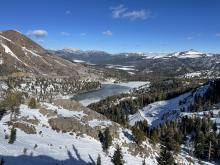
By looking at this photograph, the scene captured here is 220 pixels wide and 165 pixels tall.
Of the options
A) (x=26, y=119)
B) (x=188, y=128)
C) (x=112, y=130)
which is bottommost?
(x=188, y=128)

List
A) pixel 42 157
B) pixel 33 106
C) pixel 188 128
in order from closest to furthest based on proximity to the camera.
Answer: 1. pixel 42 157
2. pixel 33 106
3. pixel 188 128

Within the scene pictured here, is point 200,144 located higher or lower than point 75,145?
lower

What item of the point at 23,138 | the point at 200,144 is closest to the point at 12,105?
the point at 23,138

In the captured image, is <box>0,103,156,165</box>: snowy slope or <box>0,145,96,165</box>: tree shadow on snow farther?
<box>0,103,156,165</box>: snowy slope

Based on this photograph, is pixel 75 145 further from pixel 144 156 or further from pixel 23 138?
pixel 144 156

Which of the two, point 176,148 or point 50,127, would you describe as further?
point 176,148

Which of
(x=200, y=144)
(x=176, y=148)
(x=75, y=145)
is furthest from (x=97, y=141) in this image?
(x=200, y=144)

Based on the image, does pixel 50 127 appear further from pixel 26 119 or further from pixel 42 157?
pixel 42 157

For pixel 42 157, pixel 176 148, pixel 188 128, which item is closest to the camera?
pixel 42 157

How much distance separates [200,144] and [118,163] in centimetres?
6767

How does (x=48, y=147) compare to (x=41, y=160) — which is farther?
(x=48, y=147)

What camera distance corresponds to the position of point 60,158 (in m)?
55.7

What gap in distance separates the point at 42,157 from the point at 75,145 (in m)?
14.2

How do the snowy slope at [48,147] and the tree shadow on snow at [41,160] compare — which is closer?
the tree shadow on snow at [41,160]
